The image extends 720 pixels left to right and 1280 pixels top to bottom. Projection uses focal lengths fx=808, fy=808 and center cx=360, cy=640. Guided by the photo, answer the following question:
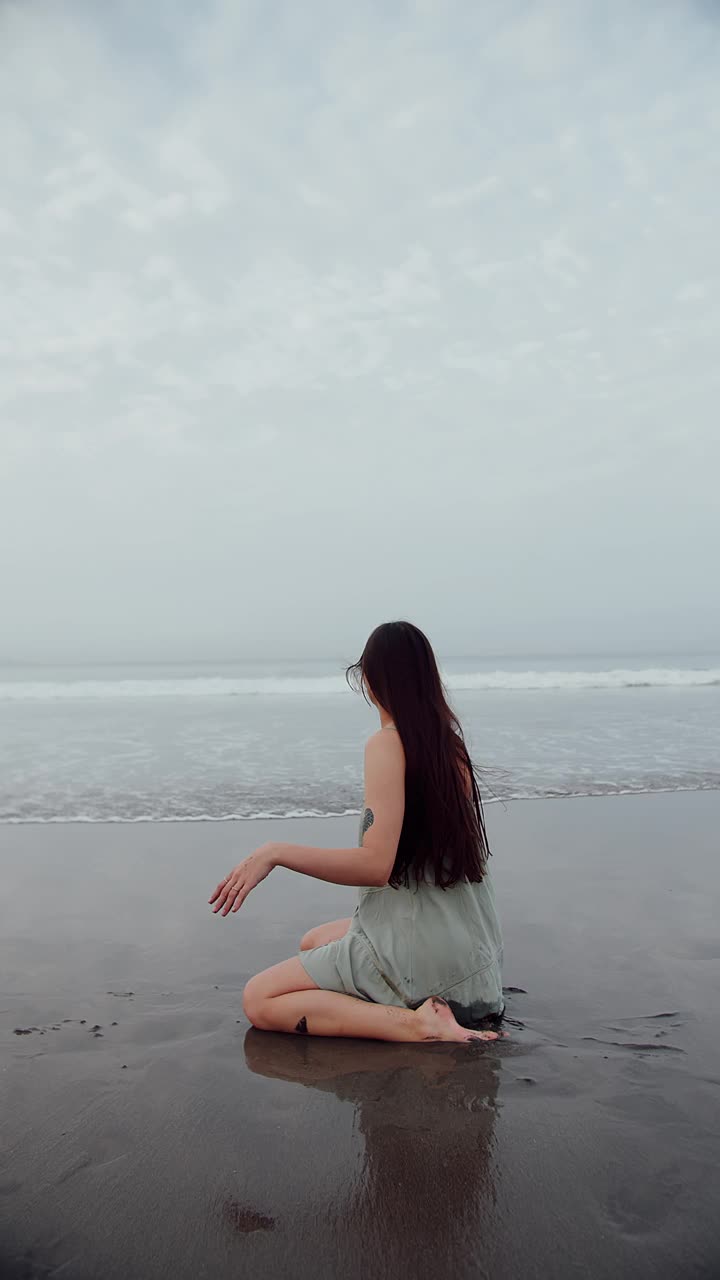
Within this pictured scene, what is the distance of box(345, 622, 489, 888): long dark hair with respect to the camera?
9.25 feet

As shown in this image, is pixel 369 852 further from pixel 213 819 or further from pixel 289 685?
pixel 289 685

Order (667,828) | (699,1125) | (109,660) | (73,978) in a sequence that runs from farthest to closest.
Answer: (109,660)
(667,828)
(73,978)
(699,1125)

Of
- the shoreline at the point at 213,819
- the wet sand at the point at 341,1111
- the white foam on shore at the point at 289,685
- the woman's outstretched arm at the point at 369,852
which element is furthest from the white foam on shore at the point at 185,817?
the white foam on shore at the point at 289,685

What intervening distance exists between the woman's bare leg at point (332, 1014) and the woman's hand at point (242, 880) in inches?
21.1

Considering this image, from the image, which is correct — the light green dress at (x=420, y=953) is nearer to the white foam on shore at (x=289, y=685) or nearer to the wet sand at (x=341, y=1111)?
the wet sand at (x=341, y=1111)

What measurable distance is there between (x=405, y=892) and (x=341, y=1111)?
74 centimetres

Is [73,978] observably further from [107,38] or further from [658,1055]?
[107,38]

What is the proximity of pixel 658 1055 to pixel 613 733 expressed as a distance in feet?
31.2

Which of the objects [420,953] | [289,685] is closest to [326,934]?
[420,953]

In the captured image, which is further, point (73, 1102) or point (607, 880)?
point (607, 880)

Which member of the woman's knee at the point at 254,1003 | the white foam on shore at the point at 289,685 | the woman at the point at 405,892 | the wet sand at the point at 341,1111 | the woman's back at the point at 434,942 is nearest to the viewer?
the wet sand at the point at 341,1111

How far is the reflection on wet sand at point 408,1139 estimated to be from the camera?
1.83 metres

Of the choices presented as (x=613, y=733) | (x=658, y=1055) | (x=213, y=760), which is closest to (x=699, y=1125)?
(x=658, y=1055)

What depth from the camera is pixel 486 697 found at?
2089cm
